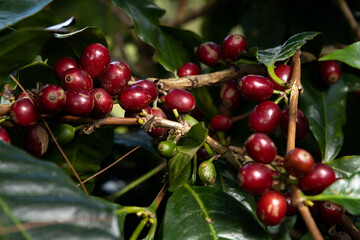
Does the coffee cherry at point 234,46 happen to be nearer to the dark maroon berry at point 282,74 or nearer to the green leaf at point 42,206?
the dark maroon berry at point 282,74

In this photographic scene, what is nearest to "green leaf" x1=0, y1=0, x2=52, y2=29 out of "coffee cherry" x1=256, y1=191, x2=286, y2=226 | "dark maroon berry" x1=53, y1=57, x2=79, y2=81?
"dark maroon berry" x1=53, y1=57, x2=79, y2=81

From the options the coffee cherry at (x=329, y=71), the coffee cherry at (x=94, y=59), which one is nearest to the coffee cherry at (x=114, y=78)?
the coffee cherry at (x=94, y=59)

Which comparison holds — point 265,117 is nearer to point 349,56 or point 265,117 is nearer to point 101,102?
point 349,56

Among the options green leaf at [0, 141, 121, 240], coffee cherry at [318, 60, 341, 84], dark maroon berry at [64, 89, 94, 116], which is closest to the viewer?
green leaf at [0, 141, 121, 240]

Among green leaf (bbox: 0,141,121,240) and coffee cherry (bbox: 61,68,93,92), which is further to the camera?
coffee cherry (bbox: 61,68,93,92)

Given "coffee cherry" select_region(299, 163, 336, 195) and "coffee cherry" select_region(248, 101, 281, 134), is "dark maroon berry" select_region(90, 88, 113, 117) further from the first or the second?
"coffee cherry" select_region(299, 163, 336, 195)

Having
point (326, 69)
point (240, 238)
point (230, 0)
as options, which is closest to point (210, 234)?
point (240, 238)
